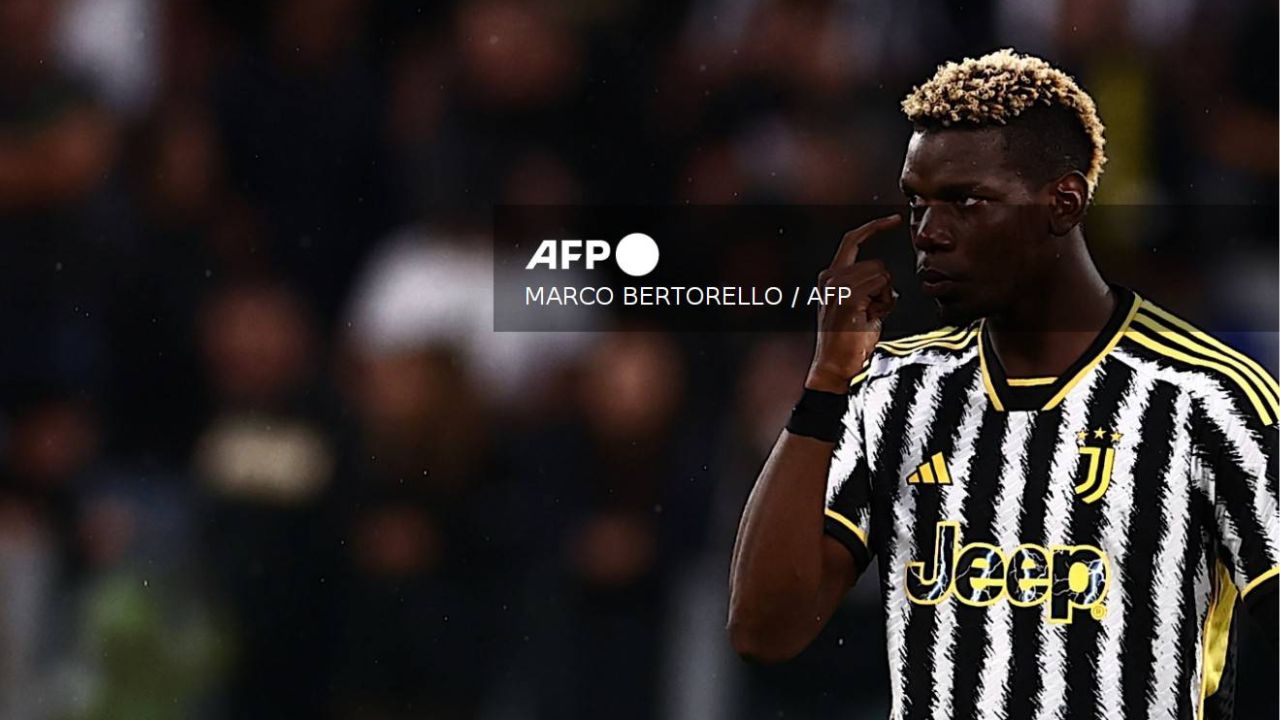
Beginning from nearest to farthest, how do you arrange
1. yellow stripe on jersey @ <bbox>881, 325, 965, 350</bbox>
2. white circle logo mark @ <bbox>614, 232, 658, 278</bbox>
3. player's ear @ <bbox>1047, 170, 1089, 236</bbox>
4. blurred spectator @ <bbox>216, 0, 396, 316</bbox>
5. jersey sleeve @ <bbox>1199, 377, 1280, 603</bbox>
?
jersey sleeve @ <bbox>1199, 377, 1280, 603</bbox> < player's ear @ <bbox>1047, 170, 1089, 236</bbox> < yellow stripe on jersey @ <bbox>881, 325, 965, 350</bbox> < white circle logo mark @ <bbox>614, 232, 658, 278</bbox> < blurred spectator @ <bbox>216, 0, 396, 316</bbox>

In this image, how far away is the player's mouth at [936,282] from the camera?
137 cm

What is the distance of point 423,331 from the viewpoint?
8.20 feet

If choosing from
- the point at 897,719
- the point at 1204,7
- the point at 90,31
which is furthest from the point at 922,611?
the point at 90,31

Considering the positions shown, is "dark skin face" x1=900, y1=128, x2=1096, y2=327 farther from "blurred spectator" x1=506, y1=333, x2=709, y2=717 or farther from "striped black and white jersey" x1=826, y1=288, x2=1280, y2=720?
"blurred spectator" x1=506, y1=333, x2=709, y2=717

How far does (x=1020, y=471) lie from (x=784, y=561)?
22 centimetres

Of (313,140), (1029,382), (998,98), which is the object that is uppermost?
(313,140)

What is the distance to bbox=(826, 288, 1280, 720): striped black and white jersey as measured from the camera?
4.35ft

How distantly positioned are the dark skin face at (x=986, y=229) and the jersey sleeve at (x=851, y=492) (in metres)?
0.14

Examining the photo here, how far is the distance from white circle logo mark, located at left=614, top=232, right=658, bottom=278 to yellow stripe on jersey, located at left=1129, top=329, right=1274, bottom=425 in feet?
3.71

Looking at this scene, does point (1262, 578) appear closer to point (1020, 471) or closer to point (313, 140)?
point (1020, 471)

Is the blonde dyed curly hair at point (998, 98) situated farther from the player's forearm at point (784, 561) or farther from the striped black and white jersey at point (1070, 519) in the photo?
the player's forearm at point (784, 561)

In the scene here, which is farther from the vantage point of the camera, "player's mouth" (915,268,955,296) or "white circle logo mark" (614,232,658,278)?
"white circle logo mark" (614,232,658,278)

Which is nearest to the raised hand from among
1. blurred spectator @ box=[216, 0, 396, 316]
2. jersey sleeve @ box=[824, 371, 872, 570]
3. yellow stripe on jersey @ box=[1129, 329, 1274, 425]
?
jersey sleeve @ box=[824, 371, 872, 570]

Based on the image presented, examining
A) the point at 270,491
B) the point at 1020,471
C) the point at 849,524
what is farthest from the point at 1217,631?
the point at 270,491
